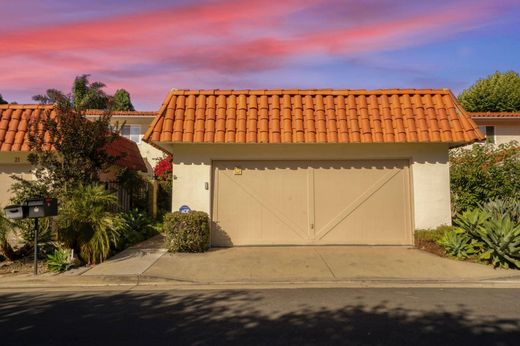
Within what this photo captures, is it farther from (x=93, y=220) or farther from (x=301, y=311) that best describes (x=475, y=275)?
(x=93, y=220)

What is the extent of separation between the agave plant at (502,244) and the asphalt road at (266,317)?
1.46 m

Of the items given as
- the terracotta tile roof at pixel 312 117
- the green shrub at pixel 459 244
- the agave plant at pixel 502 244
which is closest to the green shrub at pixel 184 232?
the terracotta tile roof at pixel 312 117

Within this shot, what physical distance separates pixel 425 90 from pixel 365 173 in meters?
2.86

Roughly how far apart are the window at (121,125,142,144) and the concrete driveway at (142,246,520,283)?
1707cm

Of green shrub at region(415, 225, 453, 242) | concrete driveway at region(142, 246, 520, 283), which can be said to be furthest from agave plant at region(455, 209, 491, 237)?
concrete driveway at region(142, 246, 520, 283)

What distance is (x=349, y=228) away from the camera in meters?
10.8

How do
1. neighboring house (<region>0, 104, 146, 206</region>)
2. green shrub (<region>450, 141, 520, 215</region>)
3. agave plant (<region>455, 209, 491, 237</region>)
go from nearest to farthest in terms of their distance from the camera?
agave plant (<region>455, 209, 491, 237</region>), neighboring house (<region>0, 104, 146, 206</region>), green shrub (<region>450, 141, 520, 215</region>)

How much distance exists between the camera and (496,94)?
32219mm

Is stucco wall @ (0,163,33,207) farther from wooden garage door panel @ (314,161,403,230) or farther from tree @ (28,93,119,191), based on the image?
wooden garage door panel @ (314,161,403,230)

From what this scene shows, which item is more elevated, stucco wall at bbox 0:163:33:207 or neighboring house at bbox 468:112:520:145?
neighboring house at bbox 468:112:520:145

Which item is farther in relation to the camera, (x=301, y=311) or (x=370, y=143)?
(x=370, y=143)

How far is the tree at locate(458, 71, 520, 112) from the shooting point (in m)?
32.0

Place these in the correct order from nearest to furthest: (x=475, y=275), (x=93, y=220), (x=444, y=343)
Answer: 1. (x=444, y=343)
2. (x=475, y=275)
3. (x=93, y=220)

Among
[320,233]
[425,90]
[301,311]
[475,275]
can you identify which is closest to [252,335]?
[301,311]
